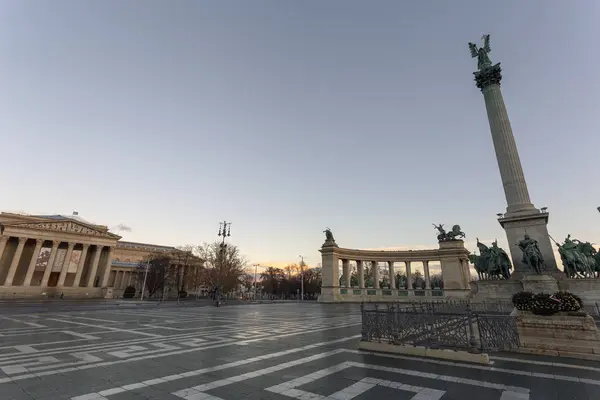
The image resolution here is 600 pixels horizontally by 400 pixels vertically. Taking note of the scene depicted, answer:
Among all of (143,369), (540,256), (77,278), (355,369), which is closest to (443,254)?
(540,256)

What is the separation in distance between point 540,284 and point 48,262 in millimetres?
83001

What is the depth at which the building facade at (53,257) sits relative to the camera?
57.8 m

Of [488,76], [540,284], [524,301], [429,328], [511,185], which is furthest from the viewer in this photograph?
[488,76]

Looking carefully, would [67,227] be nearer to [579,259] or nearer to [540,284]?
[540,284]

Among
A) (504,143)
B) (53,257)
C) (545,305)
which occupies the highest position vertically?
(504,143)

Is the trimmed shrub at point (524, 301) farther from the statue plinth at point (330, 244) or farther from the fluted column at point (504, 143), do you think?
the statue plinth at point (330, 244)

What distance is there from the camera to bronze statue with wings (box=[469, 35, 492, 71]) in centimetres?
3277

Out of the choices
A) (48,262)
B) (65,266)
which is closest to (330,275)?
(65,266)

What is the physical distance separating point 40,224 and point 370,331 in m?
75.9

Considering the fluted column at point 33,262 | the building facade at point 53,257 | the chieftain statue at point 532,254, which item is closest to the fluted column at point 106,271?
the building facade at point 53,257

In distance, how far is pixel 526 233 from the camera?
83.1 feet

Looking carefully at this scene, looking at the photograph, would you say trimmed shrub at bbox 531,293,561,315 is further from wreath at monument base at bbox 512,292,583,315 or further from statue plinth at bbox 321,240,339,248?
statue plinth at bbox 321,240,339,248

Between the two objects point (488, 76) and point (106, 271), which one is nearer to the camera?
point (488, 76)

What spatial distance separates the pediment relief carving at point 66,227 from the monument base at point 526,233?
257 feet
